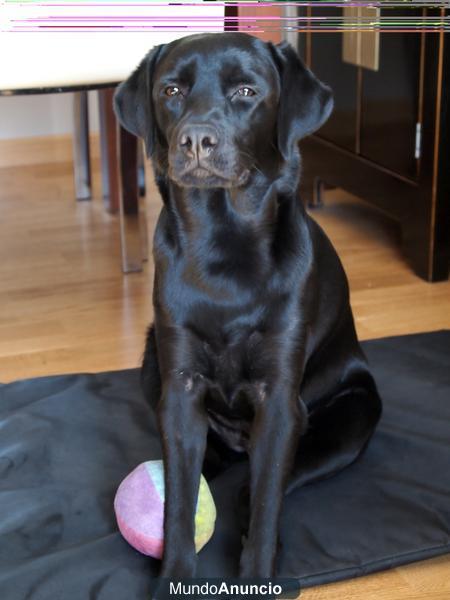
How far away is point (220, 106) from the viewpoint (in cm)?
140

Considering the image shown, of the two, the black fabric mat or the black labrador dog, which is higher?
the black labrador dog

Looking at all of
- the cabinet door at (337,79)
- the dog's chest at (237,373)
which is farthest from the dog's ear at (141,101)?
the cabinet door at (337,79)

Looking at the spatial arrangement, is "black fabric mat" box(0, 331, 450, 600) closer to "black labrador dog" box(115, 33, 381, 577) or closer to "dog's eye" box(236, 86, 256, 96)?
"black labrador dog" box(115, 33, 381, 577)

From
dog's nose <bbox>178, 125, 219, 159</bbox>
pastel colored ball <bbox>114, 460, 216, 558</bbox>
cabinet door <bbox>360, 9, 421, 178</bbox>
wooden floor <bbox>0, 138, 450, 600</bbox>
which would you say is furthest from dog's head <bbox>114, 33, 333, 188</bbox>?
cabinet door <bbox>360, 9, 421, 178</bbox>

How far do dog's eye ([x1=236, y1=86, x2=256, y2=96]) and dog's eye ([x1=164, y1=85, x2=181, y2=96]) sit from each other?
9 cm

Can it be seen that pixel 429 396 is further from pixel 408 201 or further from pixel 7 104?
pixel 7 104

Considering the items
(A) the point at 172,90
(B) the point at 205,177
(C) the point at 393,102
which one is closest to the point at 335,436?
(B) the point at 205,177

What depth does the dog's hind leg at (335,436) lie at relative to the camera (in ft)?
5.54

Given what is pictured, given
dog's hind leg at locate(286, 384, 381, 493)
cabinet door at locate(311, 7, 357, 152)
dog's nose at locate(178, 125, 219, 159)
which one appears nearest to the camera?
dog's nose at locate(178, 125, 219, 159)

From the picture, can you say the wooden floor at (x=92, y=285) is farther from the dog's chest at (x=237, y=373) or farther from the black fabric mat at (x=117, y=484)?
the dog's chest at (x=237, y=373)

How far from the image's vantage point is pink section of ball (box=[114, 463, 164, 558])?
150cm

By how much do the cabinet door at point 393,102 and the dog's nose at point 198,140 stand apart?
141 cm

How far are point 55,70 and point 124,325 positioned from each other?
641mm

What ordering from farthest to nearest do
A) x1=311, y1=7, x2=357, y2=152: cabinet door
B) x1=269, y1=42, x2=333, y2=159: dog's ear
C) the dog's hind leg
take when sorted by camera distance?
x1=311, y1=7, x2=357, y2=152: cabinet door → the dog's hind leg → x1=269, y1=42, x2=333, y2=159: dog's ear
